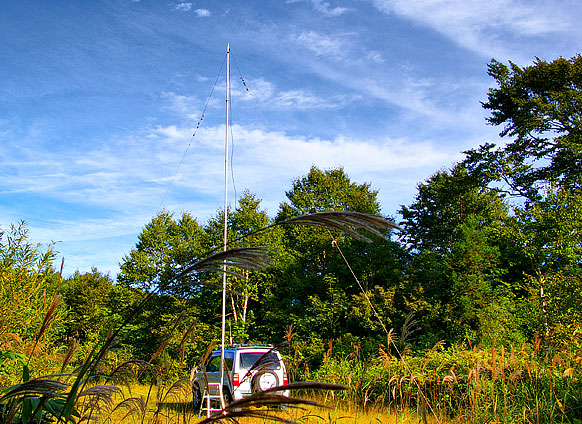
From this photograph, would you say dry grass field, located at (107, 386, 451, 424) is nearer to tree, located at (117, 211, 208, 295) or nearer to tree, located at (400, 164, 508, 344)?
tree, located at (400, 164, 508, 344)

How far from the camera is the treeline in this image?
1383 centimetres

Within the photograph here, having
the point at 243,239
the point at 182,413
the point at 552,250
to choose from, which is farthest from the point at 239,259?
the point at 243,239

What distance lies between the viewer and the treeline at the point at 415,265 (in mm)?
13828

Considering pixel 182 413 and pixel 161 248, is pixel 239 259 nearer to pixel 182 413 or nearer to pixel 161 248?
pixel 182 413

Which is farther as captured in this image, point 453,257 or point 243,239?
point 243,239

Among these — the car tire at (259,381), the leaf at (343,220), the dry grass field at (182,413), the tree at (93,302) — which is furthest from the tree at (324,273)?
the leaf at (343,220)

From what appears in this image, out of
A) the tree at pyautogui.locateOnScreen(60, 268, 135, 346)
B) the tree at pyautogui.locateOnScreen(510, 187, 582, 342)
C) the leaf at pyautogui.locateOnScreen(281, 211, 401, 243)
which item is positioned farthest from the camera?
the tree at pyautogui.locateOnScreen(60, 268, 135, 346)

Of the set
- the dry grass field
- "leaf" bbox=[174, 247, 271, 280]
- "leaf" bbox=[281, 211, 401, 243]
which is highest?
"leaf" bbox=[281, 211, 401, 243]

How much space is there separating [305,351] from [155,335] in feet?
30.4

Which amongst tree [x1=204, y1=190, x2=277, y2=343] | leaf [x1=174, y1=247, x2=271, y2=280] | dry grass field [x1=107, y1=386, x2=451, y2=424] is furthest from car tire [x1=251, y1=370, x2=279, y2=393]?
tree [x1=204, y1=190, x2=277, y2=343]

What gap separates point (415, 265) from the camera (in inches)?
851

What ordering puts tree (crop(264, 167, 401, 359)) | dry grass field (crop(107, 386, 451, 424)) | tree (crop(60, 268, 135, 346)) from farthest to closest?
tree (crop(60, 268, 135, 346))
tree (crop(264, 167, 401, 359))
dry grass field (crop(107, 386, 451, 424))

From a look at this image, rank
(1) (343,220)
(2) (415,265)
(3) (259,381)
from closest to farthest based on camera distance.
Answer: (1) (343,220), (3) (259,381), (2) (415,265)

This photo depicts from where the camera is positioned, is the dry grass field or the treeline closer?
the dry grass field
